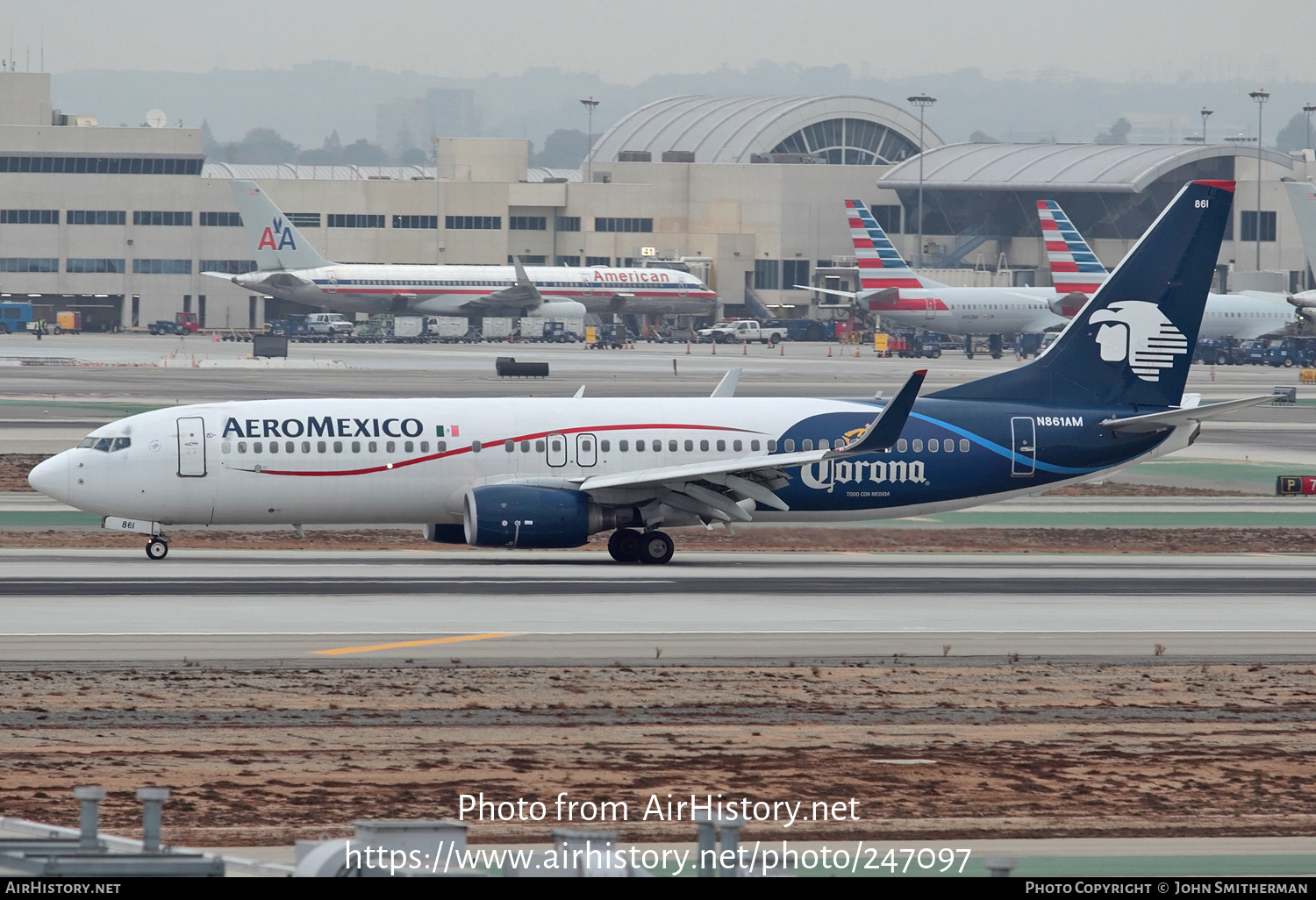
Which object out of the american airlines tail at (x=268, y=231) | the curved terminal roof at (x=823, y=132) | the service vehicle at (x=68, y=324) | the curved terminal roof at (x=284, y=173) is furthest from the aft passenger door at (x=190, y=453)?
the curved terminal roof at (x=823, y=132)

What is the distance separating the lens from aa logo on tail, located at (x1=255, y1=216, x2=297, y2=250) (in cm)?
13788

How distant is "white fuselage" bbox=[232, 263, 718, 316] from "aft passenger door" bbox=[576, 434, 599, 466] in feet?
337

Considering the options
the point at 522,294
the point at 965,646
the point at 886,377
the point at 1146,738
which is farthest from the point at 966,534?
the point at 522,294

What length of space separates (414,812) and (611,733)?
4.55 m

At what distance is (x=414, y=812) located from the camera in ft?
55.8

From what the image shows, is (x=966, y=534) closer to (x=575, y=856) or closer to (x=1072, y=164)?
(x=575, y=856)

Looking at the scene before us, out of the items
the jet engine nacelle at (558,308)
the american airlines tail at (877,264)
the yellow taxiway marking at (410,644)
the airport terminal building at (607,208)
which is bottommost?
the yellow taxiway marking at (410,644)

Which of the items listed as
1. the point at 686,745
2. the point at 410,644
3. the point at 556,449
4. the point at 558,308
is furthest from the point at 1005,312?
the point at 686,745

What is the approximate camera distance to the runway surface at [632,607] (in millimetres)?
27156

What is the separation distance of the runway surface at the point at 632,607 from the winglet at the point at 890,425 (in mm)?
2869

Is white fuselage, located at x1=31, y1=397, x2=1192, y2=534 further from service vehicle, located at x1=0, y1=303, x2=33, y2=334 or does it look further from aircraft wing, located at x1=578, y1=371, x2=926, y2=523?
service vehicle, located at x1=0, y1=303, x2=33, y2=334

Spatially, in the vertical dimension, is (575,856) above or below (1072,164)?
below

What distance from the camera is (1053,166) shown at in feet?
553

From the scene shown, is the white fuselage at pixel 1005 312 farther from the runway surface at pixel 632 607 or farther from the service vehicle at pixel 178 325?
the runway surface at pixel 632 607
